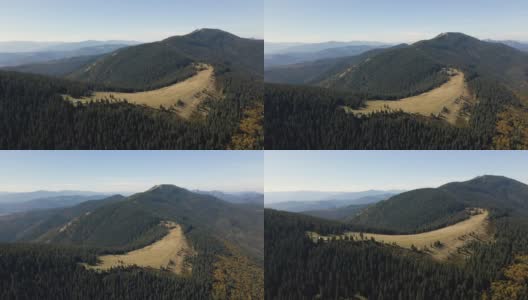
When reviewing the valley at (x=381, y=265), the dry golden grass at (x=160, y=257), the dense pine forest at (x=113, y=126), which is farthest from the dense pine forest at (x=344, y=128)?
the dry golden grass at (x=160, y=257)

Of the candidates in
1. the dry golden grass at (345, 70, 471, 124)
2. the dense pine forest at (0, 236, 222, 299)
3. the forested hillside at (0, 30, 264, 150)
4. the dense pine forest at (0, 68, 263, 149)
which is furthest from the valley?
the dry golden grass at (345, 70, 471, 124)

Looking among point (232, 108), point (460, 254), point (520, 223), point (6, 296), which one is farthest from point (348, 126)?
point (6, 296)

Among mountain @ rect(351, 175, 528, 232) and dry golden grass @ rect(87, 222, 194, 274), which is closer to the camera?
dry golden grass @ rect(87, 222, 194, 274)

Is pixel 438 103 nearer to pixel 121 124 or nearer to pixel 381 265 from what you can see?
pixel 381 265

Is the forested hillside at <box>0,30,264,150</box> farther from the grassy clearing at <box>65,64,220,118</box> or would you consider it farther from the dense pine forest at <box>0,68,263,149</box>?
the grassy clearing at <box>65,64,220,118</box>

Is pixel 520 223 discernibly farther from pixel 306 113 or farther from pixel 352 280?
pixel 306 113

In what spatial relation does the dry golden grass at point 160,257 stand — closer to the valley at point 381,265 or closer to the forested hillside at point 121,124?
the valley at point 381,265
